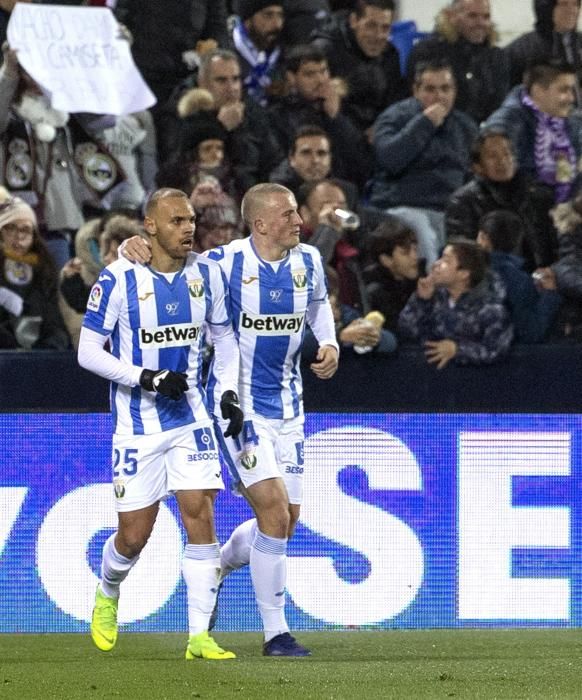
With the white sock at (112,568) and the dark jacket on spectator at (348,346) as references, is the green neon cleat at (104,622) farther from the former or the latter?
the dark jacket on spectator at (348,346)

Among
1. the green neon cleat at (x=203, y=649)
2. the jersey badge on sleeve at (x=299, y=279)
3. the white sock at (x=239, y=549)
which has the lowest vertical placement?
the green neon cleat at (x=203, y=649)

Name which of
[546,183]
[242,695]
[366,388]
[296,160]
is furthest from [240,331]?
[546,183]

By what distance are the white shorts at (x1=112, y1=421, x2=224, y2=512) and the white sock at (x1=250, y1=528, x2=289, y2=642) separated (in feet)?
1.30

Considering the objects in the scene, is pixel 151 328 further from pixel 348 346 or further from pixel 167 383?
pixel 348 346

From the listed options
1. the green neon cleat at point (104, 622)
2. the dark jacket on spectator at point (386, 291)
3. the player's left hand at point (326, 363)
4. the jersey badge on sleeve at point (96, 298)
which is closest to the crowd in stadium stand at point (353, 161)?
the dark jacket on spectator at point (386, 291)

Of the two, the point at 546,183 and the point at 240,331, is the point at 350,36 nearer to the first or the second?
the point at 546,183

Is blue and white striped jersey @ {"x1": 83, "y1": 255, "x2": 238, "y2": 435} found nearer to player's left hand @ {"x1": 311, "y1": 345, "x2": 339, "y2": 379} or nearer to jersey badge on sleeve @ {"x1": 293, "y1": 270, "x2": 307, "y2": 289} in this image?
jersey badge on sleeve @ {"x1": 293, "y1": 270, "x2": 307, "y2": 289}

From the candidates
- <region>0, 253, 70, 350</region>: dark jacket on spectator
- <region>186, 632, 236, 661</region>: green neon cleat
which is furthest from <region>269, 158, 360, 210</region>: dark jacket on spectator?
<region>186, 632, 236, 661</region>: green neon cleat

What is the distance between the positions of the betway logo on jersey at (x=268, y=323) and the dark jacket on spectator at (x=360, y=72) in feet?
12.5

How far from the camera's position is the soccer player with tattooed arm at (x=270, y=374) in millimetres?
7316

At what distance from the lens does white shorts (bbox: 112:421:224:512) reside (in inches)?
281

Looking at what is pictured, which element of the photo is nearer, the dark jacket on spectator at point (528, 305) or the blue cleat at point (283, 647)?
the blue cleat at point (283, 647)

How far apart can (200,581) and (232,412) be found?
78cm

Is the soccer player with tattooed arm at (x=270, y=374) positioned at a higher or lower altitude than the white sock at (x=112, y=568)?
higher
